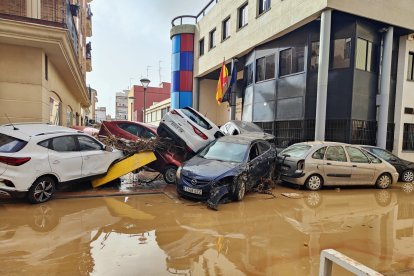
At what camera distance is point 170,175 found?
29.4 ft

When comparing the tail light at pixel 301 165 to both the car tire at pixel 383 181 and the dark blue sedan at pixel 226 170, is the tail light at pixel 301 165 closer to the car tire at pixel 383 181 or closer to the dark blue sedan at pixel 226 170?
the dark blue sedan at pixel 226 170

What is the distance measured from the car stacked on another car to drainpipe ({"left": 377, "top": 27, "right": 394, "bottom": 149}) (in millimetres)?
2527

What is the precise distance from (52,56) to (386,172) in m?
12.5

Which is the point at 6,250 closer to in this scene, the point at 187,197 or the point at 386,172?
the point at 187,197

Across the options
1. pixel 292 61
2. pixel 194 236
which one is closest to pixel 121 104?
pixel 292 61

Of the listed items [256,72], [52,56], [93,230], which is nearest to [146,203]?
[93,230]

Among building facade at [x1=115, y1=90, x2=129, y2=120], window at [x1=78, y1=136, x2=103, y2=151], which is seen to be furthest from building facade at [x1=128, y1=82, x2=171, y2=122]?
window at [x1=78, y1=136, x2=103, y2=151]

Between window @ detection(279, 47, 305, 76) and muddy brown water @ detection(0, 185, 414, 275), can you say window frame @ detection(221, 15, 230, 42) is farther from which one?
muddy brown water @ detection(0, 185, 414, 275)

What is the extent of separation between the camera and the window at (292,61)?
45.4ft

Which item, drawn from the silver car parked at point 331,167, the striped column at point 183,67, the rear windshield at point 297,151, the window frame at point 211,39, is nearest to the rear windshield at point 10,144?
the silver car parked at point 331,167

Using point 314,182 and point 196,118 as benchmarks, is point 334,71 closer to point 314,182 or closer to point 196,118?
point 314,182

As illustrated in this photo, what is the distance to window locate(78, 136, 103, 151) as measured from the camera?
24.5 feet

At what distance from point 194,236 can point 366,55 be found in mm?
12340

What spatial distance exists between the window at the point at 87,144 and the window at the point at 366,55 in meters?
11.2
